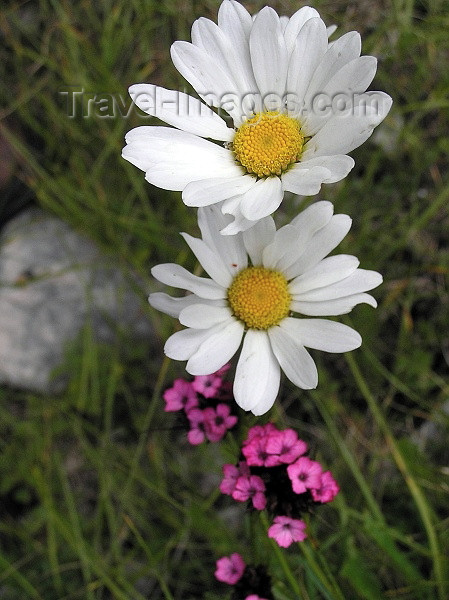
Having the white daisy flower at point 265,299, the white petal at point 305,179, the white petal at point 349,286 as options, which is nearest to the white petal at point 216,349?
the white daisy flower at point 265,299

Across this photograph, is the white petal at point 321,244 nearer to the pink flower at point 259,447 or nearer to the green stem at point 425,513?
the pink flower at point 259,447

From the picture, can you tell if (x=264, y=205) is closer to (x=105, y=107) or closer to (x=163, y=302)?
(x=163, y=302)

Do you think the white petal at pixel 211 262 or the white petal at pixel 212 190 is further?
the white petal at pixel 211 262

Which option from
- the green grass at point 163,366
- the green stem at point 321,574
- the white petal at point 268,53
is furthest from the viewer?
the green grass at point 163,366

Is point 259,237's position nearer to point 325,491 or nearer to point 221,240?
point 221,240

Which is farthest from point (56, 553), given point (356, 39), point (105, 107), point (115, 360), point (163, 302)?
point (356, 39)
